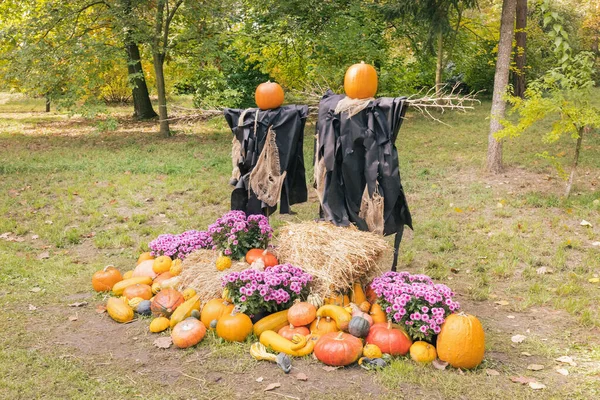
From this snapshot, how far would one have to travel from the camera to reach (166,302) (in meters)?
4.77

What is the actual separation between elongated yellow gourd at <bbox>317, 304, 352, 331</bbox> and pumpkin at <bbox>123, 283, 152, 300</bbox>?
66.3 inches

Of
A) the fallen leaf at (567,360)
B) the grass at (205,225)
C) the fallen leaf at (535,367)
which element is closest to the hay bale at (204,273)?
the grass at (205,225)

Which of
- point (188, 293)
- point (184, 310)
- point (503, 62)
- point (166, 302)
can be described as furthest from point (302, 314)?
point (503, 62)

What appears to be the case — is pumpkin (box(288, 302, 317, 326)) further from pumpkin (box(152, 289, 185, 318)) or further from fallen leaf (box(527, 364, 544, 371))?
fallen leaf (box(527, 364, 544, 371))

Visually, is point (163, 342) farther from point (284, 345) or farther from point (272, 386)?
point (272, 386)

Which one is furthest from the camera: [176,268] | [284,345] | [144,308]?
[176,268]

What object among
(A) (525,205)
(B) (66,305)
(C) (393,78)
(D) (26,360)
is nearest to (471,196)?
(A) (525,205)

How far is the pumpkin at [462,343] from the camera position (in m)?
3.89

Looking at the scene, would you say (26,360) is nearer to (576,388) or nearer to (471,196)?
(576,388)

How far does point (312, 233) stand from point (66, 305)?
2432 millimetres

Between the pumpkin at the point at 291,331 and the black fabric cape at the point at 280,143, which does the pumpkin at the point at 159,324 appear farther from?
the black fabric cape at the point at 280,143

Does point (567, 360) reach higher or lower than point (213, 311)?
lower

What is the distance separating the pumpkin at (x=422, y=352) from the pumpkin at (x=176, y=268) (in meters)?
2.36

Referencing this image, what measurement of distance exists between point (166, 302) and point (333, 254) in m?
1.52
